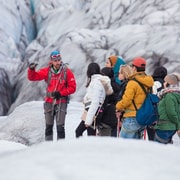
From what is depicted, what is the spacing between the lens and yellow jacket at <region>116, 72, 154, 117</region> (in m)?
4.79

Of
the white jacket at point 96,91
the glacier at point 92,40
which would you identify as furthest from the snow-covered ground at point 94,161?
the glacier at point 92,40

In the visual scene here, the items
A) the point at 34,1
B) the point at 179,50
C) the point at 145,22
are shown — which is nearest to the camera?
the point at 179,50

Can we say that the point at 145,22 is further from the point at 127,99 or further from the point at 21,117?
the point at 127,99

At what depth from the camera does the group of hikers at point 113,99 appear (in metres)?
4.90

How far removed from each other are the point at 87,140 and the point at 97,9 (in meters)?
14.7

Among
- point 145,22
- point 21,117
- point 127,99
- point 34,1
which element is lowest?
point 21,117

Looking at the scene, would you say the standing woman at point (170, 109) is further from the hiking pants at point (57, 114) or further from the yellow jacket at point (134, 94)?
the hiking pants at point (57, 114)

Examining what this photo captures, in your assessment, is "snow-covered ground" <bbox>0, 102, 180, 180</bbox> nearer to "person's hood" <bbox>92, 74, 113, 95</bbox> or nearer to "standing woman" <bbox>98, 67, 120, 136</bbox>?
"person's hood" <bbox>92, 74, 113, 95</bbox>

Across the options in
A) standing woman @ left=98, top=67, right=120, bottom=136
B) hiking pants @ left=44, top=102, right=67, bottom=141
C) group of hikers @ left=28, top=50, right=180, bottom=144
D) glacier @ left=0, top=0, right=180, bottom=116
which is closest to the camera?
group of hikers @ left=28, top=50, right=180, bottom=144

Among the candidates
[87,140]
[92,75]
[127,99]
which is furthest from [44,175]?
[92,75]

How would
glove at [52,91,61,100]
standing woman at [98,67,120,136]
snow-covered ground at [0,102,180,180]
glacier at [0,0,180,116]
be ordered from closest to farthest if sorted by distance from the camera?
snow-covered ground at [0,102,180,180]
standing woman at [98,67,120,136]
glove at [52,91,61,100]
glacier at [0,0,180,116]

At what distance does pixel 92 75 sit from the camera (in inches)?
211

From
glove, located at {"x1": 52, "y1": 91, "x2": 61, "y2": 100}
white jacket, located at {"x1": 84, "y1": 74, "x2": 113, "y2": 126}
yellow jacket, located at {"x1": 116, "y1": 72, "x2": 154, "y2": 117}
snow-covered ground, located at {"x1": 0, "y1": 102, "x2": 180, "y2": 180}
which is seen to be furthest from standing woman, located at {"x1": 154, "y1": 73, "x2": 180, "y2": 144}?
snow-covered ground, located at {"x1": 0, "y1": 102, "x2": 180, "y2": 180}

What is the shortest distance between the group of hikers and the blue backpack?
4 centimetres
